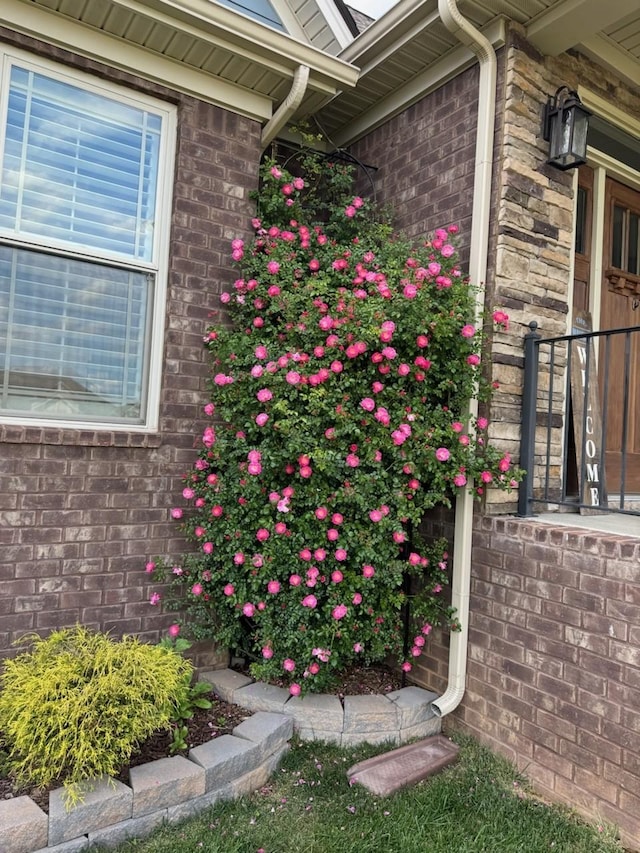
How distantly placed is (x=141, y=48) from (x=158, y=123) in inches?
13.1

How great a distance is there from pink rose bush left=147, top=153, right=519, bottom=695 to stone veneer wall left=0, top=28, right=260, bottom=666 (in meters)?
0.16

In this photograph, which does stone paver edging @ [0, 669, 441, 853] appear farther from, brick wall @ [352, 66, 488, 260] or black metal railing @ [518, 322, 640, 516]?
brick wall @ [352, 66, 488, 260]

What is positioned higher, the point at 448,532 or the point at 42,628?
the point at 448,532

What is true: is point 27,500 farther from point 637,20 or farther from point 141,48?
point 637,20

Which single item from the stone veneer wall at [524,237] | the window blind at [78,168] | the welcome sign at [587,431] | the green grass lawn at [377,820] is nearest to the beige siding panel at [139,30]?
the window blind at [78,168]

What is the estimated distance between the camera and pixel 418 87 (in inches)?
134

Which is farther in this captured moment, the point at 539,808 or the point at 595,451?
the point at 595,451

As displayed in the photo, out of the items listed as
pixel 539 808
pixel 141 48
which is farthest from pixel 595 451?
pixel 141 48

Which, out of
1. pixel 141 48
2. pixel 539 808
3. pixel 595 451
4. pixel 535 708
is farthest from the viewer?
pixel 595 451

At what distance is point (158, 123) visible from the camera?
10.2 ft

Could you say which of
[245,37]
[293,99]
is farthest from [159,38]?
[293,99]

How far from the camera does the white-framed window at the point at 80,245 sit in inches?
108

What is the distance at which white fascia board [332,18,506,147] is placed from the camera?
9.80ft

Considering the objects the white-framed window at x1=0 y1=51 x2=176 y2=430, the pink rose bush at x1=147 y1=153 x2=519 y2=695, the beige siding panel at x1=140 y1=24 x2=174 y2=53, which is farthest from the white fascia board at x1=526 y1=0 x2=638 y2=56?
the white-framed window at x1=0 y1=51 x2=176 y2=430
